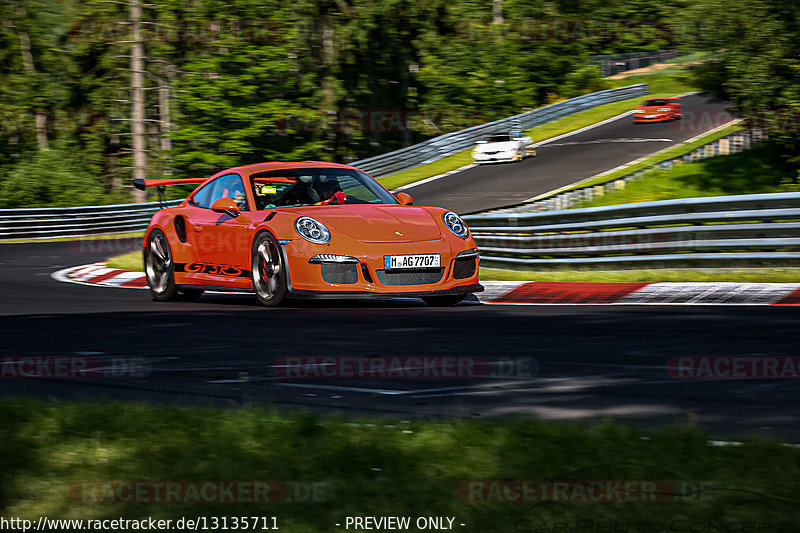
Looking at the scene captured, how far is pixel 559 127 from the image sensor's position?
42.6m

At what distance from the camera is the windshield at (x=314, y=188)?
10.9 meters

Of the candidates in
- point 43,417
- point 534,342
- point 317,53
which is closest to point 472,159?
point 317,53

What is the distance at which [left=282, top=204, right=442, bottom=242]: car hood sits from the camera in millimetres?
9938

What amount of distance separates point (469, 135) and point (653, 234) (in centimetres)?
2860

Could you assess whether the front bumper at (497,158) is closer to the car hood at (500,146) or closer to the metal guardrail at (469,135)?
the car hood at (500,146)

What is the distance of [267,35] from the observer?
160 ft

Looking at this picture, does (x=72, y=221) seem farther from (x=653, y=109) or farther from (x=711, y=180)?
(x=653, y=109)

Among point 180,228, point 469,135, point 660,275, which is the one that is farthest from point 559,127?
point 180,228

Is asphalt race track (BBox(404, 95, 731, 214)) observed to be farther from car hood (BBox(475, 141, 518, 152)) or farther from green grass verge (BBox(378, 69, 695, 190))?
green grass verge (BBox(378, 69, 695, 190))

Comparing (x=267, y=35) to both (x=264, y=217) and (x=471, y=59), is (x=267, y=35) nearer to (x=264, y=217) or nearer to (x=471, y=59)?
(x=471, y=59)

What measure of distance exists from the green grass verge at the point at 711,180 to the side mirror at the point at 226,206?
52.6 ft

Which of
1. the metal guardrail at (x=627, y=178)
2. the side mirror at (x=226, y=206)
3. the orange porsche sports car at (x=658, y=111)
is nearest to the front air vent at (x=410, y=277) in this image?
the side mirror at (x=226, y=206)

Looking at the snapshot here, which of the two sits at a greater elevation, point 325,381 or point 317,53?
point 317,53

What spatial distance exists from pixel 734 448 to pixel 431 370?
8.07 feet
